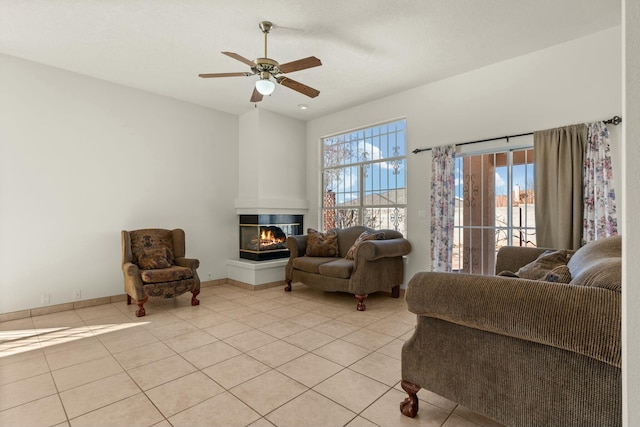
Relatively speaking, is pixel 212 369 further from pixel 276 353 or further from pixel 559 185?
pixel 559 185

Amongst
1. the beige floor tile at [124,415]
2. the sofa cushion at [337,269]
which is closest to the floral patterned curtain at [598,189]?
the sofa cushion at [337,269]

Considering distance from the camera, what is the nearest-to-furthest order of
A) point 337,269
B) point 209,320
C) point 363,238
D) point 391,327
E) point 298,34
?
point 298,34 → point 391,327 → point 209,320 → point 337,269 → point 363,238

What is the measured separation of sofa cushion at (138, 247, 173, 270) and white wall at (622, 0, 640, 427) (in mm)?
4362

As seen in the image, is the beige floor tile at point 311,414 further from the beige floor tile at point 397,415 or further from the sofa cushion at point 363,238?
the sofa cushion at point 363,238

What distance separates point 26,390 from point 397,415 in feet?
7.91

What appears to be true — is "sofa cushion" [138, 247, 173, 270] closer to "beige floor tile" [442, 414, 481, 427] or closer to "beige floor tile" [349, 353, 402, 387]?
"beige floor tile" [349, 353, 402, 387]

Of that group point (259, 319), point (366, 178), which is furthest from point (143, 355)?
point (366, 178)

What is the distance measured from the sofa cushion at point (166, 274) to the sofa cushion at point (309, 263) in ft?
4.75

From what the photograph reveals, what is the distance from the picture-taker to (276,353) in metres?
2.62

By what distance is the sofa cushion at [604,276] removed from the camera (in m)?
1.18

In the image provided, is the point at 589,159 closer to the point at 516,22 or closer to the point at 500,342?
the point at 516,22

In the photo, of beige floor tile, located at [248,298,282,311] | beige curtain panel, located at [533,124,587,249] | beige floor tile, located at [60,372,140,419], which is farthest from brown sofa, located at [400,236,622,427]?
beige floor tile, located at [248,298,282,311]

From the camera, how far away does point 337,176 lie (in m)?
5.70

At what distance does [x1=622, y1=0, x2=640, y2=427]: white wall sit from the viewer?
2.57ft
